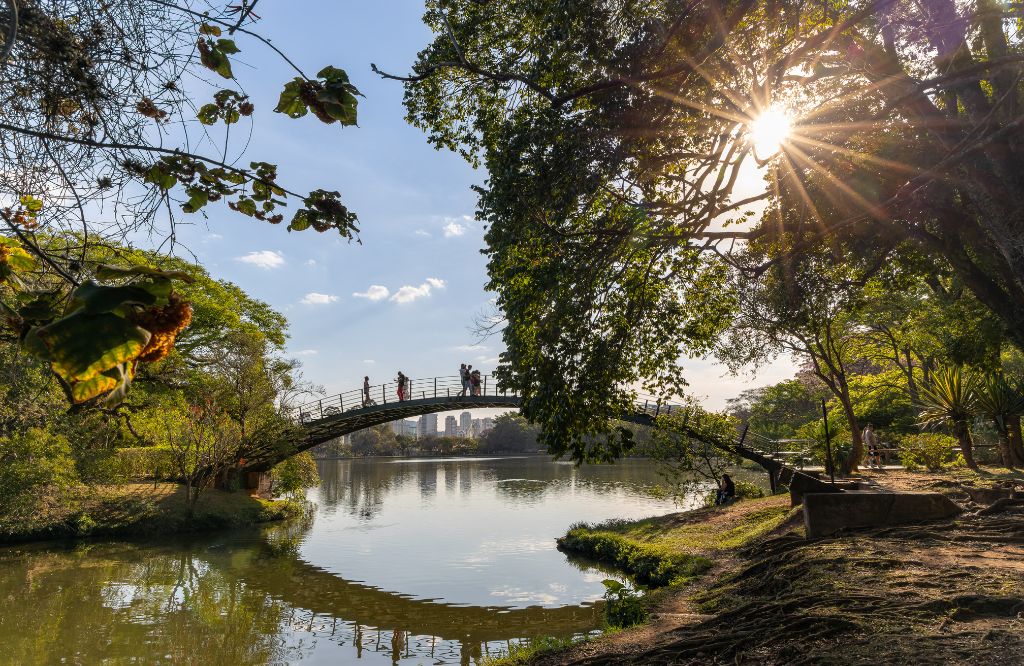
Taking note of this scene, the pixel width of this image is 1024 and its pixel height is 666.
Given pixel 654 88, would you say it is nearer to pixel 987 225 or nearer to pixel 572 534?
pixel 987 225

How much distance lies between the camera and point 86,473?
803 inches

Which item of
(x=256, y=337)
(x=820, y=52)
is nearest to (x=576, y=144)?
(x=820, y=52)

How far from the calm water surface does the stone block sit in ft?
15.2

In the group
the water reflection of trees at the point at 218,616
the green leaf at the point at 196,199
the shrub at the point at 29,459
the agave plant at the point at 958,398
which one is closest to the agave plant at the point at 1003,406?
the agave plant at the point at 958,398

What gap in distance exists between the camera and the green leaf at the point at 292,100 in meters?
1.96

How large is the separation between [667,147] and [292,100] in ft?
24.6

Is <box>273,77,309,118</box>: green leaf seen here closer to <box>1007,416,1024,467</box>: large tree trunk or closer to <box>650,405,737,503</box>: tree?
<box>650,405,737,503</box>: tree

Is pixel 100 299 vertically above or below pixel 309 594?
above

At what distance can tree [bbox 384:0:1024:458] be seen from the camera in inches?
278

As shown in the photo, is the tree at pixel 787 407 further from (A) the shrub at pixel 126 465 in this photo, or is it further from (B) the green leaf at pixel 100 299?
(B) the green leaf at pixel 100 299

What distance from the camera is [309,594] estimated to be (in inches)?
583

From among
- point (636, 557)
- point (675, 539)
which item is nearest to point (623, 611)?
point (636, 557)

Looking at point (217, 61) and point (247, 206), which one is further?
point (247, 206)

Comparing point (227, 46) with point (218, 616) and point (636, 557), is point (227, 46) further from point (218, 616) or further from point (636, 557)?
point (636, 557)
